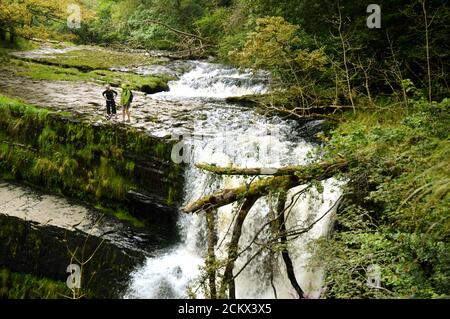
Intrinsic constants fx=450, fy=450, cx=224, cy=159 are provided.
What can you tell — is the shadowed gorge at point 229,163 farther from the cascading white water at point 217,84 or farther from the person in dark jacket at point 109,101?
the cascading white water at point 217,84

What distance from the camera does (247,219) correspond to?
9.70 m

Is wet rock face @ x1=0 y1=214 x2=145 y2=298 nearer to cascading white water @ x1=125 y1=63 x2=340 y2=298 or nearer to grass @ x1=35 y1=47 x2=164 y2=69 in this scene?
cascading white water @ x1=125 y1=63 x2=340 y2=298

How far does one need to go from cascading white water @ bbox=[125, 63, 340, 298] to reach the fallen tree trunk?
3.52ft

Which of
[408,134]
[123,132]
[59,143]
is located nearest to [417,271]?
[408,134]

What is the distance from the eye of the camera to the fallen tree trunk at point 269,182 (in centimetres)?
643

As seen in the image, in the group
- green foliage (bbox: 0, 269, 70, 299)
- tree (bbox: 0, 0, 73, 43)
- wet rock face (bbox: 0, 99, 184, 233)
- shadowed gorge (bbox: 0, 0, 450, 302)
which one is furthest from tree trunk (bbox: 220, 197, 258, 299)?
tree (bbox: 0, 0, 73, 43)

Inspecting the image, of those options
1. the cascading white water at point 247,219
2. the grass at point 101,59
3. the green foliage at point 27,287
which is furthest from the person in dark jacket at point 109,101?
the grass at point 101,59

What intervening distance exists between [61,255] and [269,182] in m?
5.99

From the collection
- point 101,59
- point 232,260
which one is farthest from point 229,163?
point 101,59

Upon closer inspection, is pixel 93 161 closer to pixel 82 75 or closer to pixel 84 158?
pixel 84 158

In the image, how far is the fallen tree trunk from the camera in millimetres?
6434

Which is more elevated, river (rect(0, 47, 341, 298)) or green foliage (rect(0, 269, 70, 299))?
river (rect(0, 47, 341, 298))

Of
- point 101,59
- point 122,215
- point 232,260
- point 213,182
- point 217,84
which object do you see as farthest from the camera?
point 101,59
